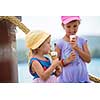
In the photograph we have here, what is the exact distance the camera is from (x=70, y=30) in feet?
4.50

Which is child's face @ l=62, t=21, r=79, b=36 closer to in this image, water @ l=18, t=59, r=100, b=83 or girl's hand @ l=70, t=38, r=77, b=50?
girl's hand @ l=70, t=38, r=77, b=50

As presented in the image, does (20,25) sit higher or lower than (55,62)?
higher

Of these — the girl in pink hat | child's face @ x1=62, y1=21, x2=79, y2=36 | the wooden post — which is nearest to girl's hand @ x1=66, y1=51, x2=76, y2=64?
the girl in pink hat

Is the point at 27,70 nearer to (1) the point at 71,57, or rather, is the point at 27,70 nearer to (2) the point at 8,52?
(2) the point at 8,52

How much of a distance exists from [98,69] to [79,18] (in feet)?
1.00

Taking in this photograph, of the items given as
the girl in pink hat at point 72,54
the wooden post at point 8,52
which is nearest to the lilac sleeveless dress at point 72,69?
the girl in pink hat at point 72,54

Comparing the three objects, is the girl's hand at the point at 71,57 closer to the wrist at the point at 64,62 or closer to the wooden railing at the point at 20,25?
the wrist at the point at 64,62

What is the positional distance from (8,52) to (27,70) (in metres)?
0.15

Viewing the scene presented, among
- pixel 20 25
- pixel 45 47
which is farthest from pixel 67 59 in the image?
pixel 20 25

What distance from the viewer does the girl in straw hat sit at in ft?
4.50

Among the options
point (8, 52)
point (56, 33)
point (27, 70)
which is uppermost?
point (56, 33)

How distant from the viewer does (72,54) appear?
4.55 feet
